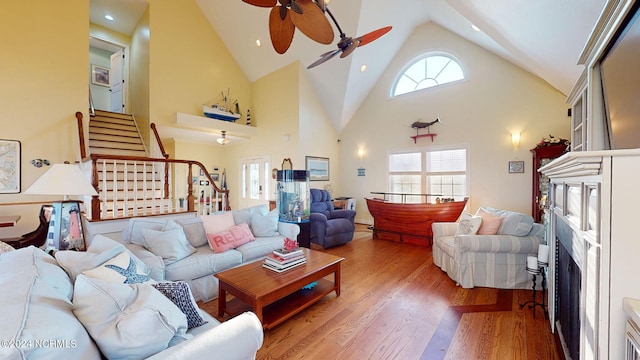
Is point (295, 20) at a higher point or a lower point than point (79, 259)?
higher

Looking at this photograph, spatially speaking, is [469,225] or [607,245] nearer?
[607,245]

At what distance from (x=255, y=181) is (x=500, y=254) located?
18.7 ft

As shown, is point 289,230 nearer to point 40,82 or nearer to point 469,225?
point 469,225

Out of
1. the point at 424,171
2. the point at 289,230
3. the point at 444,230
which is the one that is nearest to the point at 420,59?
the point at 424,171

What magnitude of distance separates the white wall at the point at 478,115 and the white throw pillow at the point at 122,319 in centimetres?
561

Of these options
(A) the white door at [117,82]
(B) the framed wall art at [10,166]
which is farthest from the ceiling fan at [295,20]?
(A) the white door at [117,82]

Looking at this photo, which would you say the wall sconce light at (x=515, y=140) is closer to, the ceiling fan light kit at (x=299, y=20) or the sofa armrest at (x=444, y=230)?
the sofa armrest at (x=444, y=230)

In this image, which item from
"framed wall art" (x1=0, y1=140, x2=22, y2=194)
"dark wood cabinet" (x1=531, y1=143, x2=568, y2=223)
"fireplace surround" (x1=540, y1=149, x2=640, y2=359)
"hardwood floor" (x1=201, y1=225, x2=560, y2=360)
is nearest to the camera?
"fireplace surround" (x1=540, y1=149, x2=640, y2=359)

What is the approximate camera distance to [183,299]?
137cm

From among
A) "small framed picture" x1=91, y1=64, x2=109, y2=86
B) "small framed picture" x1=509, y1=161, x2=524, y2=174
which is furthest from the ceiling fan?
"small framed picture" x1=91, y1=64, x2=109, y2=86

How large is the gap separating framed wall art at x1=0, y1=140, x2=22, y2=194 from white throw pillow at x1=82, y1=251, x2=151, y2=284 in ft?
13.5

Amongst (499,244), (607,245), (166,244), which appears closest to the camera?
(607,245)

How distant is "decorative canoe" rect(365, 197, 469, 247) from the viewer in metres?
4.43

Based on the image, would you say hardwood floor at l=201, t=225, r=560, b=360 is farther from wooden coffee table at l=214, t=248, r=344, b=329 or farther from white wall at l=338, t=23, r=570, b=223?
white wall at l=338, t=23, r=570, b=223
